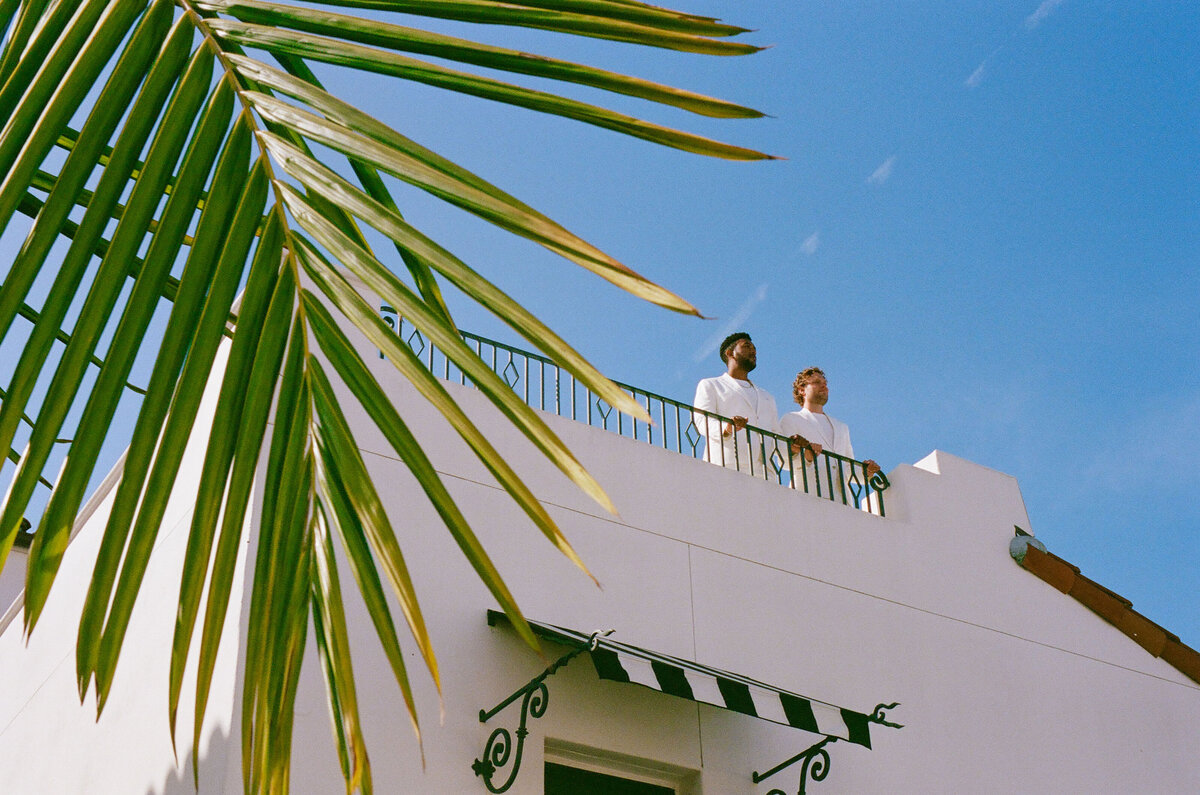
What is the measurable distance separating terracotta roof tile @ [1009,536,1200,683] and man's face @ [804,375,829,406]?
1.50 m

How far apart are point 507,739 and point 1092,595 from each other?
14.2 ft

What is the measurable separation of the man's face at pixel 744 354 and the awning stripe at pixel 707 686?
2.92m

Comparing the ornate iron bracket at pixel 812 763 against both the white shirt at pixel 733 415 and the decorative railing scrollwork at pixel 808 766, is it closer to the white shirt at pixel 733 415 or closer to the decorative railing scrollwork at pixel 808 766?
the decorative railing scrollwork at pixel 808 766

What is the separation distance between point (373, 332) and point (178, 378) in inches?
12.1

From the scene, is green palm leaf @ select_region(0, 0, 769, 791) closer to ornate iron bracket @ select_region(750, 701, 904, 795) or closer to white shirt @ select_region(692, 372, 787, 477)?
ornate iron bracket @ select_region(750, 701, 904, 795)

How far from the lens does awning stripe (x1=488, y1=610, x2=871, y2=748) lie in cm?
552

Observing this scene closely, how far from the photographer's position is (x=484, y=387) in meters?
1.29

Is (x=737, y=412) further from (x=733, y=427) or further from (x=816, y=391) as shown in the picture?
(x=816, y=391)

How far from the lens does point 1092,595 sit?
8.26 meters

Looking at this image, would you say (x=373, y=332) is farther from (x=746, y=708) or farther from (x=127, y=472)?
(x=746, y=708)

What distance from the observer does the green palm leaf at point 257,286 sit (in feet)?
4.34

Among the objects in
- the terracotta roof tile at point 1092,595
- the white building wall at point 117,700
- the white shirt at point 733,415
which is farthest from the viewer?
the terracotta roof tile at point 1092,595

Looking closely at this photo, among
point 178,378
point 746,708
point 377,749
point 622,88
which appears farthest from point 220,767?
point 622,88

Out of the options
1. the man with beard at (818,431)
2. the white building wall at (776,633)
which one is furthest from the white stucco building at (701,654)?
the man with beard at (818,431)
